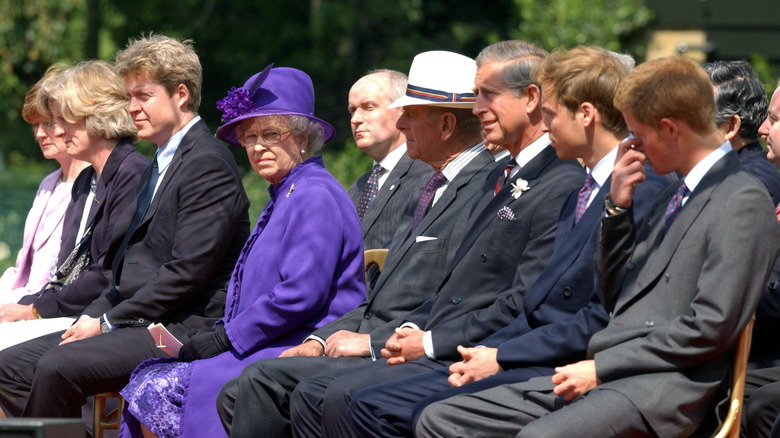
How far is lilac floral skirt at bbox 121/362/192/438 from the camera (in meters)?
5.02

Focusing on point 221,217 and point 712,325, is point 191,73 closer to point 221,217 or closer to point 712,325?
point 221,217

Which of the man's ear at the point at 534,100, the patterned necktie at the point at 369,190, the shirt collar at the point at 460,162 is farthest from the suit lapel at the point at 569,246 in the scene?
the patterned necktie at the point at 369,190

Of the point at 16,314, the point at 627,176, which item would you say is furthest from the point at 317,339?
the point at 16,314

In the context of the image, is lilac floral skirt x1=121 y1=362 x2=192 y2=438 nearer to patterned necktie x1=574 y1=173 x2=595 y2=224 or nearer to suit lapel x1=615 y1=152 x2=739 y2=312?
patterned necktie x1=574 y1=173 x2=595 y2=224

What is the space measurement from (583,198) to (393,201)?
7.65 feet

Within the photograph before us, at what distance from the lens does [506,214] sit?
4504 mm

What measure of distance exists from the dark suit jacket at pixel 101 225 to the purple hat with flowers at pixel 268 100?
915 mm

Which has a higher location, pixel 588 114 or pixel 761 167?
pixel 588 114

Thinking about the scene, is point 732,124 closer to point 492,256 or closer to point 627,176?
point 492,256

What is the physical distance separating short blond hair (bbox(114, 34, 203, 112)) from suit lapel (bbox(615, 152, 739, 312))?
118 inches

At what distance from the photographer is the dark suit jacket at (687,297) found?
11.2 ft

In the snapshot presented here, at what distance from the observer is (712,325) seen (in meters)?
3.41

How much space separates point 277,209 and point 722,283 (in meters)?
2.39

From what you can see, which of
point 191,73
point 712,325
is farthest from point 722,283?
point 191,73
